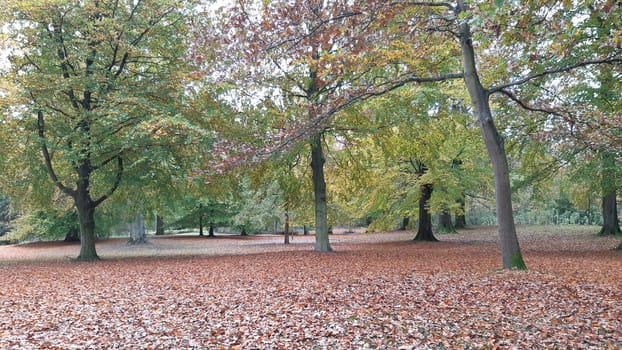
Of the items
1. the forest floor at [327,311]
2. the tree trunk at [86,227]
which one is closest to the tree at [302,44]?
the forest floor at [327,311]

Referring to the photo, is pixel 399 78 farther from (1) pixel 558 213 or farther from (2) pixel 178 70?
(1) pixel 558 213

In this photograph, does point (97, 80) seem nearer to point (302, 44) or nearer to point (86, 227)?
point (86, 227)

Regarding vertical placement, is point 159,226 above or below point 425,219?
below

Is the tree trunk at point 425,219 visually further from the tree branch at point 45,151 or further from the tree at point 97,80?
the tree branch at point 45,151

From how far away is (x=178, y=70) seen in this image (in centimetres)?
1383

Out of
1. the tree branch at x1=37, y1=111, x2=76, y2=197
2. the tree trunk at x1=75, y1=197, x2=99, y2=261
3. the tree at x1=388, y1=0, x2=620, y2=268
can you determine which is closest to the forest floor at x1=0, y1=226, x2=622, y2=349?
the tree at x1=388, y1=0, x2=620, y2=268

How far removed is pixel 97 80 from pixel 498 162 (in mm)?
11688

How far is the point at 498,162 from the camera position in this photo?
28.1 feet

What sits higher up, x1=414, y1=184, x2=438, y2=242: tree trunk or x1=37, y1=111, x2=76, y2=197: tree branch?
x1=37, y1=111, x2=76, y2=197: tree branch

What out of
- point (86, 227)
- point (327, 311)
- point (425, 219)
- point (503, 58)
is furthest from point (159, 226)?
point (327, 311)

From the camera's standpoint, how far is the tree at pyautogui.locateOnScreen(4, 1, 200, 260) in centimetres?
1191

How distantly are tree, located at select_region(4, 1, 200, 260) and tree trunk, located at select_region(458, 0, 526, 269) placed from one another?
762 centimetres

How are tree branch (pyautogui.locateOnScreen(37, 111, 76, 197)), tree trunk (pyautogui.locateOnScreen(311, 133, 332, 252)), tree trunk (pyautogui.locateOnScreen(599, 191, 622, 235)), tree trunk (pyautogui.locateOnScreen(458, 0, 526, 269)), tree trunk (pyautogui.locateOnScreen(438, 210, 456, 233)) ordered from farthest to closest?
tree trunk (pyautogui.locateOnScreen(438, 210, 456, 233)) → tree trunk (pyautogui.locateOnScreen(599, 191, 622, 235)) → tree trunk (pyautogui.locateOnScreen(311, 133, 332, 252)) → tree branch (pyautogui.locateOnScreen(37, 111, 76, 197)) → tree trunk (pyautogui.locateOnScreen(458, 0, 526, 269))

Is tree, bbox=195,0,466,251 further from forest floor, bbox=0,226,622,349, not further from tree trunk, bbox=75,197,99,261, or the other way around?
tree trunk, bbox=75,197,99,261
